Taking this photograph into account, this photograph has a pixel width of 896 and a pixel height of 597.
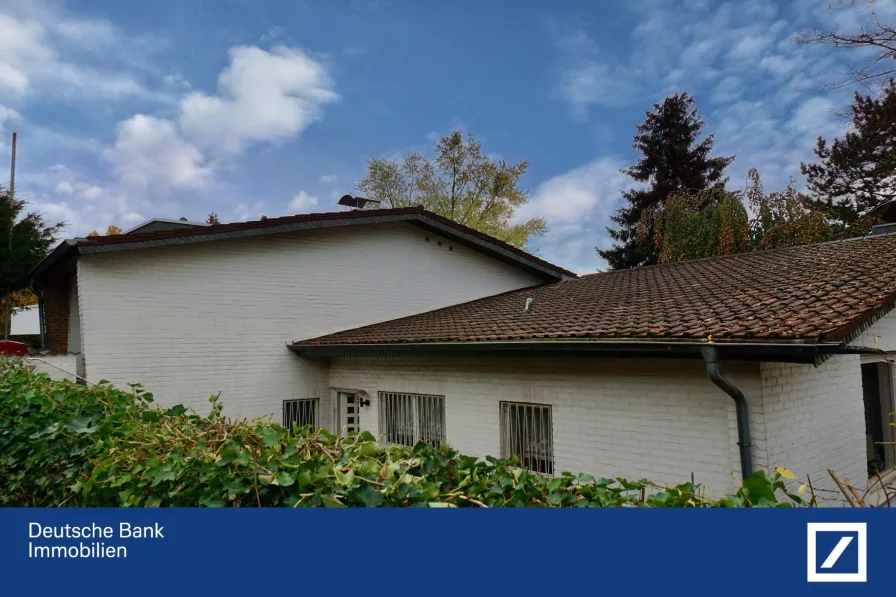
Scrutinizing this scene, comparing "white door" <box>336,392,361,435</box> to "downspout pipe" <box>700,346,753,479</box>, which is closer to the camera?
"downspout pipe" <box>700,346,753,479</box>

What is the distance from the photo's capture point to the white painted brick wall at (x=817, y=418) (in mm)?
5109

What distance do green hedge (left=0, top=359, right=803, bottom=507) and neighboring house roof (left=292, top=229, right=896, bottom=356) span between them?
221cm

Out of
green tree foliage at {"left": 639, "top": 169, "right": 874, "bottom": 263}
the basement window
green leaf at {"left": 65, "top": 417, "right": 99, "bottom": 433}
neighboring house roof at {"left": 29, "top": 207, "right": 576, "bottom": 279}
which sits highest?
green tree foliage at {"left": 639, "top": 169, "right": 874, "bottom": 263}

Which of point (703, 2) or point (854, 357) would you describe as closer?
point (854, 357)

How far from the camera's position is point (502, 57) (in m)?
13.8

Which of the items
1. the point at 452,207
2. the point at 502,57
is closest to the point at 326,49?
the point at 502,57

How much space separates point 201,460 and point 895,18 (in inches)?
667

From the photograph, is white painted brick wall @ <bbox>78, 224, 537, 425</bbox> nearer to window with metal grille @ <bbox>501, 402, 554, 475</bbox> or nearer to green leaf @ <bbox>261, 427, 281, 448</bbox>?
window with metal grille @ <bbox>501, 402, 554, 475</bbox>

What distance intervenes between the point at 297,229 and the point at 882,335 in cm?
892

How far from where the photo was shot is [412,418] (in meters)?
8.81

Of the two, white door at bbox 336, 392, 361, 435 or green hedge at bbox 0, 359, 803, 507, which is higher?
green hedge at bbox 0, 359, 803, 507

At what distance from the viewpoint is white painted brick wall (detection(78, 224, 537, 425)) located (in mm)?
8547

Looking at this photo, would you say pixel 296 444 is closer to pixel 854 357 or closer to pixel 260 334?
pixel 854 357

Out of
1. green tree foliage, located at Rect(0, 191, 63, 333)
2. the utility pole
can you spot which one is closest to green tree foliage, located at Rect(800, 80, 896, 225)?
green tree foliage, located at Rect(0, 191, 63, 333)
